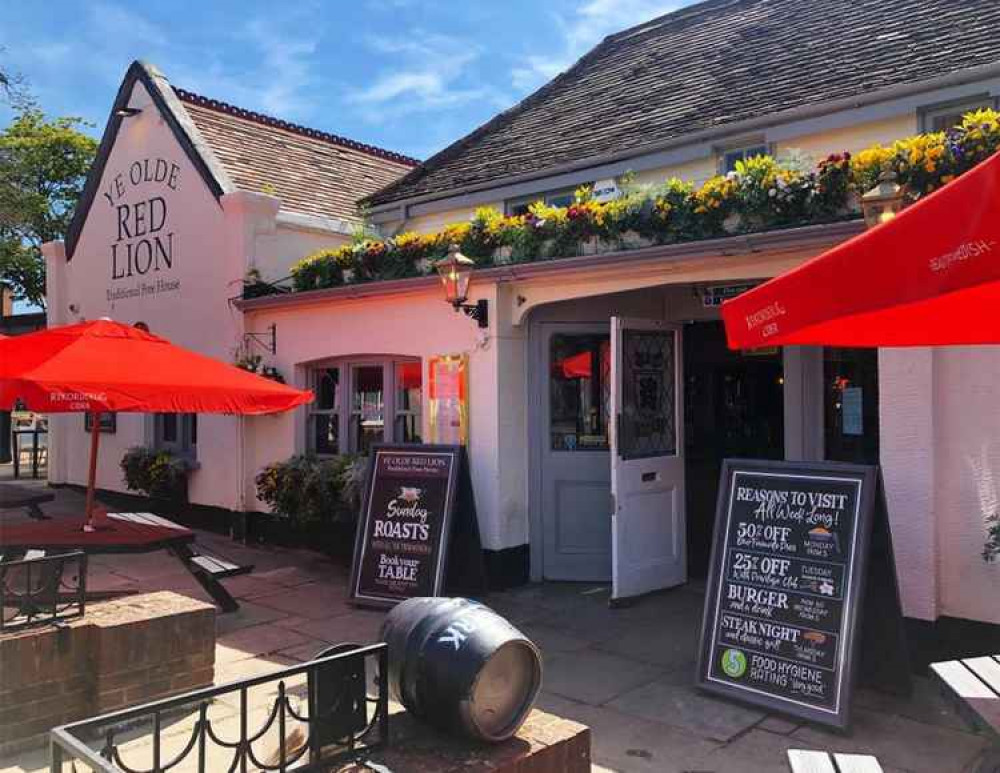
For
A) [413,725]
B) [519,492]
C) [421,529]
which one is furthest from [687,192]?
[413,725]

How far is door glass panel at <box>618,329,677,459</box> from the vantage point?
6.65 metres

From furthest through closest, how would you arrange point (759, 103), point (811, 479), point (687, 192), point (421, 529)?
1. point (759, 103)
2. point (421, 529)
3. point (687, 192)
4. point (811, 479)

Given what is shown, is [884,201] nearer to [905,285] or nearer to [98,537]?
[905,285]

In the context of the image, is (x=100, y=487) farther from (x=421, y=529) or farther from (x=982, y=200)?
(x=982, y=200)

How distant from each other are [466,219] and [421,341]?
3.68 metres

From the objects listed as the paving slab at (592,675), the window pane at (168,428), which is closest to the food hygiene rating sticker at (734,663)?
the paving slab at (592,675)

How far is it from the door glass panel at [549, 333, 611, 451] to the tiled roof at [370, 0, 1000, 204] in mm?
2771

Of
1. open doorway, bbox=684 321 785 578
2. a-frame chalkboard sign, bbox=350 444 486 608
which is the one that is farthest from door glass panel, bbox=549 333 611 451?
open doorway, bbox=684 321 785 578

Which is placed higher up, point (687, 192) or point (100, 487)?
point (687, 192)

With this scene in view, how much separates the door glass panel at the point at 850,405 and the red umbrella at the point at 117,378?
4.36 metres

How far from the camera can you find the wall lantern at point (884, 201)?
4.48 m

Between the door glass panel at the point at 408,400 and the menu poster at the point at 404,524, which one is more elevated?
the door glass panel at the point at 408,400

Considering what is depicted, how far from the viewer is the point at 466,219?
1093 centimetres

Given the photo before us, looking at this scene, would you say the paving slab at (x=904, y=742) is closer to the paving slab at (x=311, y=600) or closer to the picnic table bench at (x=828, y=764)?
the picnic table bench at (x=828, y=764)
